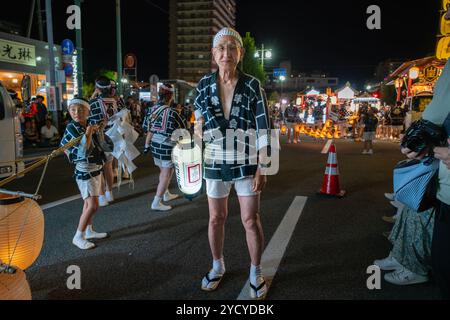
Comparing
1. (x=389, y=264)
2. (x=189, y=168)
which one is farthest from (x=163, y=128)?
(x=389, y=264)

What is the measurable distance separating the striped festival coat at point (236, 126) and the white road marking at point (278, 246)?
1.04m

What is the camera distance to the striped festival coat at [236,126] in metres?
2.78

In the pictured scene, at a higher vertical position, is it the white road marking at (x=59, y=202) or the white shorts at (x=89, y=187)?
the white shorts at (x=89, y=187)

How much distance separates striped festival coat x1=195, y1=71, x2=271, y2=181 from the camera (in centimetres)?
278

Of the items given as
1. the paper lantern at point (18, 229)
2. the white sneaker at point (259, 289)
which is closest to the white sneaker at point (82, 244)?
the paper lantern at point (18, 229)

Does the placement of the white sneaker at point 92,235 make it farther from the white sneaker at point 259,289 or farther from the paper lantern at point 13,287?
the white sneaker at point 259,289

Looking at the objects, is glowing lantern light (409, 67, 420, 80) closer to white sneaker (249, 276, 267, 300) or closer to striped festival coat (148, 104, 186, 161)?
striped festival coat (148, 104, 186, 161)

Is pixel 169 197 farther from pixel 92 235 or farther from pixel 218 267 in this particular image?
pixel 218 267

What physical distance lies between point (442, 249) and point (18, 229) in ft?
9.99

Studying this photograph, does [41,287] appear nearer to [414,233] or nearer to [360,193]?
[414,233]

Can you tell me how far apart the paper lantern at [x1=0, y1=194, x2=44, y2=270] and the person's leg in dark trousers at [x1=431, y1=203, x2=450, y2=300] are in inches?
117

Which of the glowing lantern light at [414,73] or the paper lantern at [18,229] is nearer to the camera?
the paper lantern at [18,229]

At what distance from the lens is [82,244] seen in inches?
154
